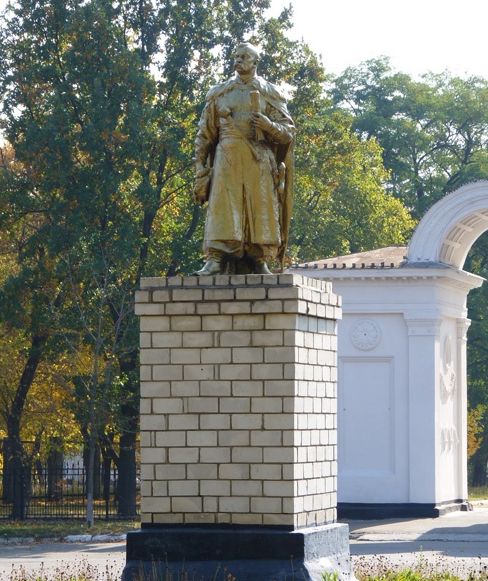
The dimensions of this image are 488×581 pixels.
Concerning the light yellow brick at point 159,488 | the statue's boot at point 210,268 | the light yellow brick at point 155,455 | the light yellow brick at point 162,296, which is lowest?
the light yellow brick at point 159,488

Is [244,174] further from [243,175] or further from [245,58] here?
[245,58]

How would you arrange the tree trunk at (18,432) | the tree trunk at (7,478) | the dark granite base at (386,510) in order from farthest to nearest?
the tree trunk at (7,478) → the tree trunk at (18,432) → the dark granite base at (386,510)

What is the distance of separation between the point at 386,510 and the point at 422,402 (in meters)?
2.09

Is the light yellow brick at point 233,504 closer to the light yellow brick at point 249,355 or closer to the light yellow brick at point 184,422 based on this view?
the light yellow brick at point 184,422

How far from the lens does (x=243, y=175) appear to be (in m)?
14.8

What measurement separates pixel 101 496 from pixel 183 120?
10356 millimetres

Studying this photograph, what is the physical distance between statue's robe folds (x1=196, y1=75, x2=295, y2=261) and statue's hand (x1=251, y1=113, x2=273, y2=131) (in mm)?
54

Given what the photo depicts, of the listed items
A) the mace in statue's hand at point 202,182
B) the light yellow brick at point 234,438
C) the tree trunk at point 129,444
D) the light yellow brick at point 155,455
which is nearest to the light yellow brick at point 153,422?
the light yellow brick at point 155,455

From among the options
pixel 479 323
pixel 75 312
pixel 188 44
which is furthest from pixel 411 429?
pixel 479 323

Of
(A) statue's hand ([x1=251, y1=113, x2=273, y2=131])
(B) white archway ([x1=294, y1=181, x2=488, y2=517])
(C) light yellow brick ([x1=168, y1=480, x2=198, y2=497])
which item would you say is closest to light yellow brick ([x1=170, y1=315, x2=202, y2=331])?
(C) light yellow brick ([x1=168, y1=480, x2=198, y2=497])

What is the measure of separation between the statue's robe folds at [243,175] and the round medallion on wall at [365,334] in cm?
1463

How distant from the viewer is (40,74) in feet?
108

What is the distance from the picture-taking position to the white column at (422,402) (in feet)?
95.1

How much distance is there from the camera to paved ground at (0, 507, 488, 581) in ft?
69.4
